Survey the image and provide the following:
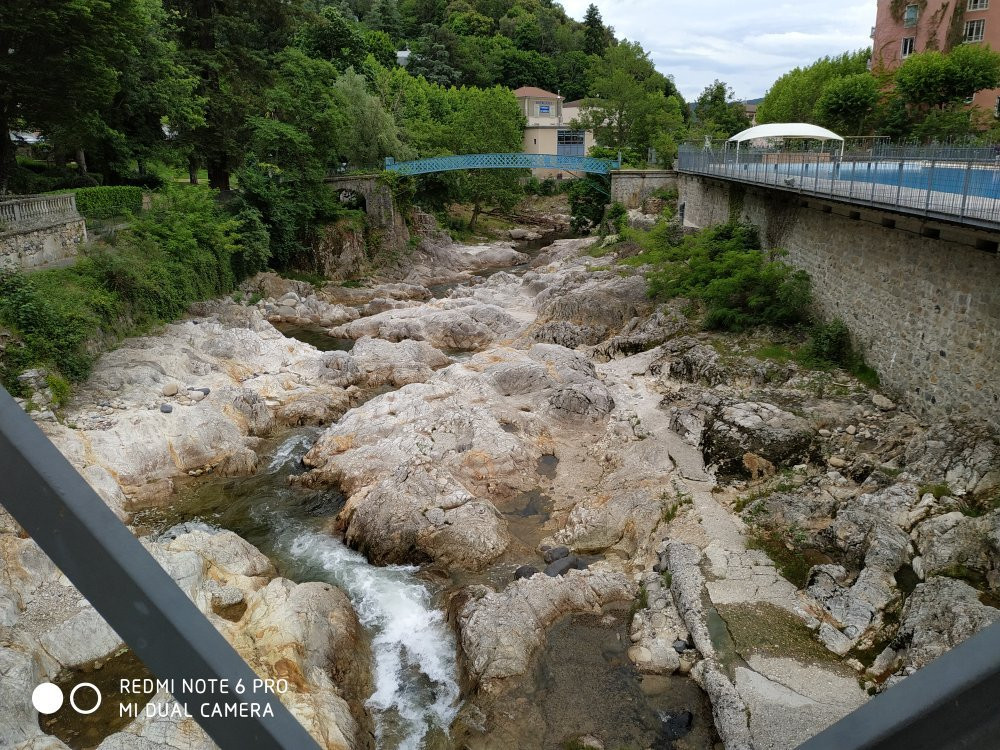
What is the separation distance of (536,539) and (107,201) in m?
20.1

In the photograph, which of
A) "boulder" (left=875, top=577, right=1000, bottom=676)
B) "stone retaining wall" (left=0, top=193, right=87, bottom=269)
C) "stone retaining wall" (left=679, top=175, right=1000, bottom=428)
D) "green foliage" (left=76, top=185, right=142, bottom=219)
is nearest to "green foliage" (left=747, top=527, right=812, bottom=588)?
"boulder" (left=875, top=577, right=1000, bottom=676)

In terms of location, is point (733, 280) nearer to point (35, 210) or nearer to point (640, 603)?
point (640, 603)

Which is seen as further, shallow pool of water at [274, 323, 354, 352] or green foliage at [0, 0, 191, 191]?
shallow pool of water at [274, 323, 354, 352]

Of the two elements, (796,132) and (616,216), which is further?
(616,216)

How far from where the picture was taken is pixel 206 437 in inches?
647

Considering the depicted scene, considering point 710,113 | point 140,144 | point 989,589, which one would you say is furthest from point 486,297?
point 710,113

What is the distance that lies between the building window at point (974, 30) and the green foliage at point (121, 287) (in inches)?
1432

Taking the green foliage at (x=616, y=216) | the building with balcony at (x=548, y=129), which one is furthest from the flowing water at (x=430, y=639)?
the building with balcony at (x=548, y=129)

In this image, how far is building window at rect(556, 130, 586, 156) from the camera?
197ft

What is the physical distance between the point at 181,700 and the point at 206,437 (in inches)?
656

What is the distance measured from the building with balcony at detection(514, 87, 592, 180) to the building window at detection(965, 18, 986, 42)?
Result: 29173 millimetres

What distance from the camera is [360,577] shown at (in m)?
12.2

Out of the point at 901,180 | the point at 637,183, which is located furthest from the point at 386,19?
the point at 901,180

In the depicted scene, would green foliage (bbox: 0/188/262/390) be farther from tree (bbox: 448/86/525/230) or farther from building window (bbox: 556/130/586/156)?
building window (bbox: 556/130/586/156)
